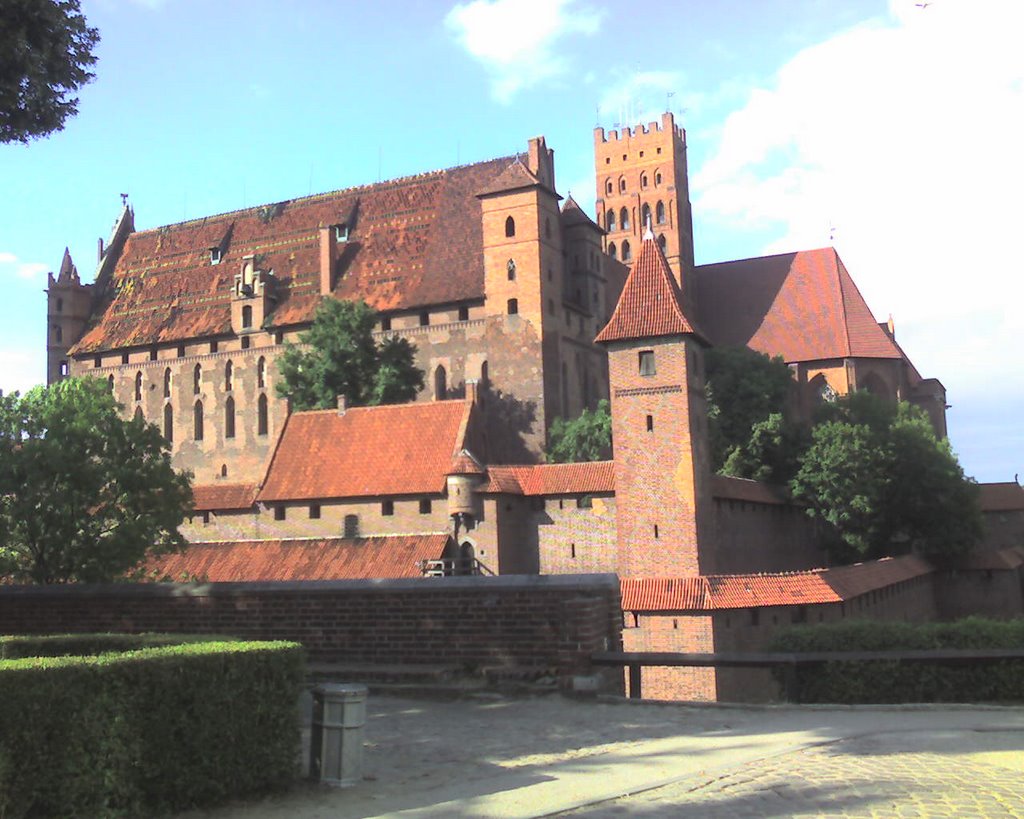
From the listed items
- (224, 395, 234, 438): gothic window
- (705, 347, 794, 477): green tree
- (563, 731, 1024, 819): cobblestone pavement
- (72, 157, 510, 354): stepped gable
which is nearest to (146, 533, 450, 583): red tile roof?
(705, 347, 794, 477): green tree

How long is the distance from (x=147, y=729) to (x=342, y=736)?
1389 millimetres

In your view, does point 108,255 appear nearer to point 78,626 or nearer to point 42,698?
point 78,626

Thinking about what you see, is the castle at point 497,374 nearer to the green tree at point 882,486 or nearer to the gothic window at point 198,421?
the gothic window at point 198,421

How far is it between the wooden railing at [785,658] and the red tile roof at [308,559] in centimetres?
2466

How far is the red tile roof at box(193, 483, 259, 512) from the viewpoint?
42500 mm

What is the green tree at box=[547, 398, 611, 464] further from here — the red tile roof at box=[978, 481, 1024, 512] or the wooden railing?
the wooden railing

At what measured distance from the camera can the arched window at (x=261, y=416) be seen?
5753 cm

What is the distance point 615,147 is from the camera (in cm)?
7888

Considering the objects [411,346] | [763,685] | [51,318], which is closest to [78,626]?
[763,685]

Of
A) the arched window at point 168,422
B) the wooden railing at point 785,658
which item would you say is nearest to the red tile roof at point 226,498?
the arched window at point 168,422

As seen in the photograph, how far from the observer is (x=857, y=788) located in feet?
23.9

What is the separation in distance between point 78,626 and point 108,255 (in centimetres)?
6037

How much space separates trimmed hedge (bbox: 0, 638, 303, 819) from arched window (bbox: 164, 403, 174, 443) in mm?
54623

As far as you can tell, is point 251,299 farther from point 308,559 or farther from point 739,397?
point 739,397
